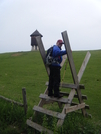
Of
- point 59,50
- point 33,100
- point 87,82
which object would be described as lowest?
point 87,82

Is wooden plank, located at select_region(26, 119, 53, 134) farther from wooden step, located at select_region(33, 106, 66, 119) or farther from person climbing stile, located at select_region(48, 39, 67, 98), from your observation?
person climbing stile, located at select_region(48, 39, 67, 98)

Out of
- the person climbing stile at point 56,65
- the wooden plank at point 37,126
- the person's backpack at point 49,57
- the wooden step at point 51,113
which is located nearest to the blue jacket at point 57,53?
the person climbing stile at point 56,65

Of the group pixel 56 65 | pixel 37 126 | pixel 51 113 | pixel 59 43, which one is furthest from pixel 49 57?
pixel 37 126

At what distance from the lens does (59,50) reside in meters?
5.58

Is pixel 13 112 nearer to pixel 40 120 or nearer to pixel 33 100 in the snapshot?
pixel 40 120

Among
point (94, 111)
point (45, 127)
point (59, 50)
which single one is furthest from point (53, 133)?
point (94, 111)

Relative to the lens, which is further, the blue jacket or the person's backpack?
the person's backpack

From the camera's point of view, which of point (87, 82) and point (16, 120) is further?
point (87, 82)

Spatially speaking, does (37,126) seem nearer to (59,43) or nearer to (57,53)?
(57,53)

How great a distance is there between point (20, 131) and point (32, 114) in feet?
2.69

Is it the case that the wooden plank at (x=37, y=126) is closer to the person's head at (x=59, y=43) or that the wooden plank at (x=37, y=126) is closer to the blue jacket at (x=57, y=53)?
the blue jacket at (x=57, y=53)

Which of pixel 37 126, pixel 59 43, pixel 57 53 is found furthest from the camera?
pixel 37 126

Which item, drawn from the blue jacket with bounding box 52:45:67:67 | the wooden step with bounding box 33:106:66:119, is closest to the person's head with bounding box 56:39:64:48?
the blue jacket with bounding box 52:45:67:67

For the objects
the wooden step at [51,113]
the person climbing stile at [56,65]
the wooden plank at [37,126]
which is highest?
the person climbing stile at [56,65]
